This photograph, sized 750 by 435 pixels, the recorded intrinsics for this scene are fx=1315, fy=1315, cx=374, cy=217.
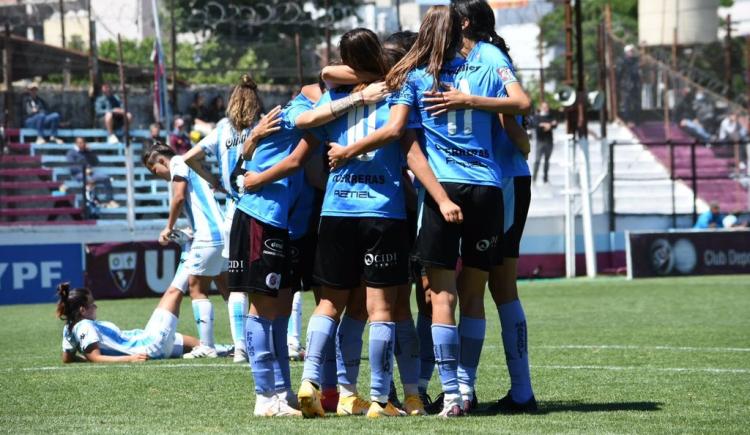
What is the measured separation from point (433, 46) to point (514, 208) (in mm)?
1181

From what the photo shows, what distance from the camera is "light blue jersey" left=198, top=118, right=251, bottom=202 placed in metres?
8.87

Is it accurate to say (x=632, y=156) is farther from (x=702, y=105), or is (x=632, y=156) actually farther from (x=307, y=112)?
(x=307, y=112)

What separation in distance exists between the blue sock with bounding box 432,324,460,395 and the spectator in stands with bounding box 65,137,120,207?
1836cm

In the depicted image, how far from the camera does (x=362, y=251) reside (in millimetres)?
7242

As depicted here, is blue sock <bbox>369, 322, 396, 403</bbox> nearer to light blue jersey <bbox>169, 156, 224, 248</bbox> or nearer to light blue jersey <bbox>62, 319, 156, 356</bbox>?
light blue jersey <bbox>62, 319, 156, 356</bbox>

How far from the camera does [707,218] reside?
27.3m

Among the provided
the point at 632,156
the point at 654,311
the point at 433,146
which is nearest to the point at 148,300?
the point at 654,311

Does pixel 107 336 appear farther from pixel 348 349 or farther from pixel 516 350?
pixel 516 350

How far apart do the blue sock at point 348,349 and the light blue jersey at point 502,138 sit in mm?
1260

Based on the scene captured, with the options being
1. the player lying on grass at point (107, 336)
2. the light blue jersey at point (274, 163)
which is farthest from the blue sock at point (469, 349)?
the player lying on grass at point (107, 336)

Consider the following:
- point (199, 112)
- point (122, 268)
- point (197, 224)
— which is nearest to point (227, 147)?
point (197, 224)

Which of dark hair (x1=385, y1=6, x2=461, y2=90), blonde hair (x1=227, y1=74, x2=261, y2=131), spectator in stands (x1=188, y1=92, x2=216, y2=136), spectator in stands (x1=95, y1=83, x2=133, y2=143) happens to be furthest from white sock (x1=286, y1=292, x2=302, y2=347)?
spectator in stands (x1=188, y1=92, x2=216, y2=136)

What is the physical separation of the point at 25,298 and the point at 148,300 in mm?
2123

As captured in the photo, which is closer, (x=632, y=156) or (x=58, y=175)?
(x=58, y=175)
